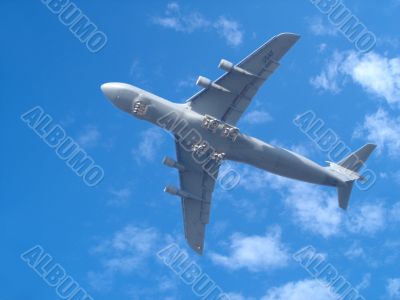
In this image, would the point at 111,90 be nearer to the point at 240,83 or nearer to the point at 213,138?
the point at 213,138

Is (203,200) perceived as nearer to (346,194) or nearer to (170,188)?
(170,188)

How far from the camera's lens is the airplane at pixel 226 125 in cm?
6209

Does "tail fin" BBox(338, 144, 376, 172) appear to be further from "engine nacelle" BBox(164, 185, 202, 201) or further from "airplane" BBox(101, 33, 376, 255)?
"engine nacelle" BBox(164, 185, 202, 201)

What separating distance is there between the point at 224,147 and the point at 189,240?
14538 mm

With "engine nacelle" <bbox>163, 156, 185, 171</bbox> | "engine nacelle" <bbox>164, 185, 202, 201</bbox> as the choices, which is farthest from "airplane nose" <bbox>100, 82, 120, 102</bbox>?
"engine nacelle" <bbox>164, 185, 202, 201</bbox>

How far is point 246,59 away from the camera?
206 feet

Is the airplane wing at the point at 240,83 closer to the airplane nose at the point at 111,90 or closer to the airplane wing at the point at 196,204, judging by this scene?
the airplane nose at the point at 111,90

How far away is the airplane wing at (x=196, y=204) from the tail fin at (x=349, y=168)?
629 inches

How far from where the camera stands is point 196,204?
235ft

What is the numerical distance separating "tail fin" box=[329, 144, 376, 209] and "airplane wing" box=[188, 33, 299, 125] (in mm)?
15033

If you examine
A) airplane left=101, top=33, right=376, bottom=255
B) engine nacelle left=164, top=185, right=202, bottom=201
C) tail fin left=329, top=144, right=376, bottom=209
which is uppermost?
tail fin left=329, top=144, right=376, bottom=209

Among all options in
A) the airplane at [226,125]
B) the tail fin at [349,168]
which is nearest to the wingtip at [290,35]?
the airplane at [226,125]

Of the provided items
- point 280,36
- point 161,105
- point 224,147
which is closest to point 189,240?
point 224,147

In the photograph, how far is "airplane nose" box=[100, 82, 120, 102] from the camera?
61.9 m
